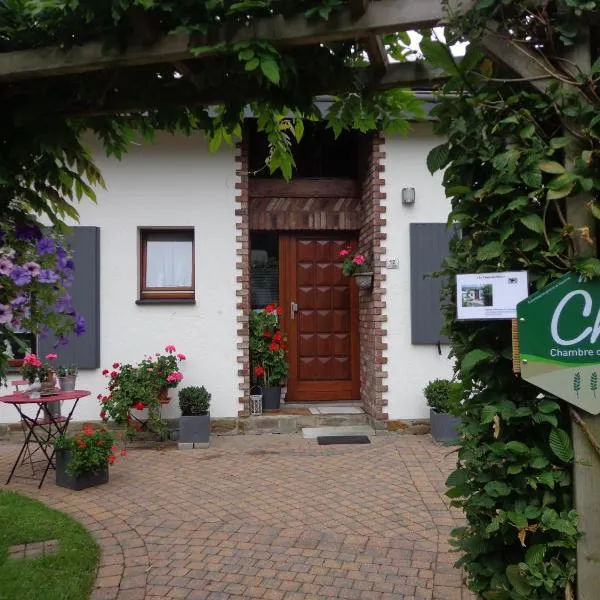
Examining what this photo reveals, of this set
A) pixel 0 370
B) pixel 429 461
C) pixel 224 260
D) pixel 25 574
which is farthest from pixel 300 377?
pixel 0 370

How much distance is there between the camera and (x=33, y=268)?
255cm

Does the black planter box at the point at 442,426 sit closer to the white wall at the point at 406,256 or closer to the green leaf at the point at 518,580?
the white wall at the point at 406,256

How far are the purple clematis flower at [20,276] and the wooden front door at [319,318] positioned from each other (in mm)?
4945

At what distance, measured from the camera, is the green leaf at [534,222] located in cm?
185

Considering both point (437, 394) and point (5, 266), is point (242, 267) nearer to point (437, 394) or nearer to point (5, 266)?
point (437, 394)

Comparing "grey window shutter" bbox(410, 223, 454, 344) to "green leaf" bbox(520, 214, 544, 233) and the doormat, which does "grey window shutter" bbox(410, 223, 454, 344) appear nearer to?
the doormat

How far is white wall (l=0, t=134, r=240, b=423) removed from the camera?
668 cm

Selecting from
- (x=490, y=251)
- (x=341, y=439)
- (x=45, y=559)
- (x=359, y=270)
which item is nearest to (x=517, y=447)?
(x=490, y=251)

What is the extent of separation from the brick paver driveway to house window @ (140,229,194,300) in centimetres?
206

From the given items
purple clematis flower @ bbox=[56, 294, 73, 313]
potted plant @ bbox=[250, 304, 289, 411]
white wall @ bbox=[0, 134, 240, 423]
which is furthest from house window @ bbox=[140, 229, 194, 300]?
purple clematis flower @ bbox=[56, 294, 73, 313]

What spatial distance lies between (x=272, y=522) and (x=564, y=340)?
2733mm

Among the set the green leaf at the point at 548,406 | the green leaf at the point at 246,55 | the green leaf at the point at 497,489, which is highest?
the green leaf at the point at 246,55

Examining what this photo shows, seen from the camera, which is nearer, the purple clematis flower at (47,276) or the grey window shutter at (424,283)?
the purple clematis flower at (47,276)

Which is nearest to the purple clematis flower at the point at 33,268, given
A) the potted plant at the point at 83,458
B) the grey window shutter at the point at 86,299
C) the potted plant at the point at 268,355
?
the potted plant at the point at 83,458
